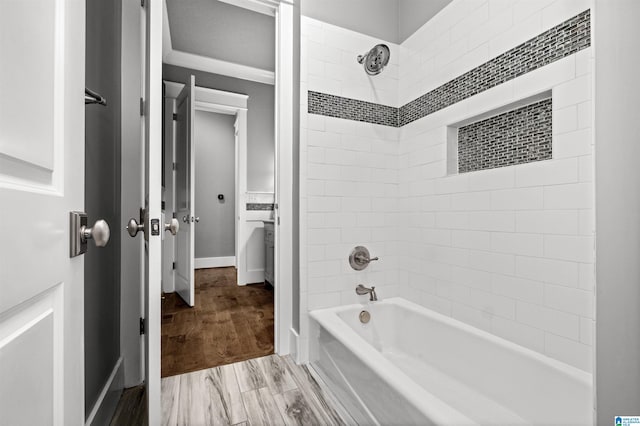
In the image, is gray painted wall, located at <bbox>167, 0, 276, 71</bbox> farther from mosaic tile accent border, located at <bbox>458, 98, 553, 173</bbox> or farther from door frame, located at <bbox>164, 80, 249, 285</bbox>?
mosaic tile accent border, located at <bbox>458, 98, 553, 173</bbox>

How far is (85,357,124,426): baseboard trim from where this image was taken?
1099 millimetres

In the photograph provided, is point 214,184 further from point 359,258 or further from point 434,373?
point 434,373

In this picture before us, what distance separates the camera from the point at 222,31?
293 centimetres

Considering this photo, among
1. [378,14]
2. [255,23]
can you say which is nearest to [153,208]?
[378,14]

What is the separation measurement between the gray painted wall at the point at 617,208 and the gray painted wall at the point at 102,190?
1.38 m

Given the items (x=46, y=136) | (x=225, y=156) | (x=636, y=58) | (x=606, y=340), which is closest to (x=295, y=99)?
(x=46, y=136)

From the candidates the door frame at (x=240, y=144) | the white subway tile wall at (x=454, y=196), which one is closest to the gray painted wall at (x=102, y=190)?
the white subway tile wall at (x=454, y=196)

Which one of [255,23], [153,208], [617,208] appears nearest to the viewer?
[617,208]

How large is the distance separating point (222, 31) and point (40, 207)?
3175 millimetres

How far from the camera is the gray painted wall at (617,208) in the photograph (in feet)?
1.21

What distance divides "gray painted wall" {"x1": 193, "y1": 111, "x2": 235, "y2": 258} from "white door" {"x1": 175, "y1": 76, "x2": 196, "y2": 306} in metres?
1.59

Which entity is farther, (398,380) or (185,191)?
(185,191)

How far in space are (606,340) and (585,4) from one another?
4.40ft

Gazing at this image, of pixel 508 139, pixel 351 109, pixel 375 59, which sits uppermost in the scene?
pixel 375 59
